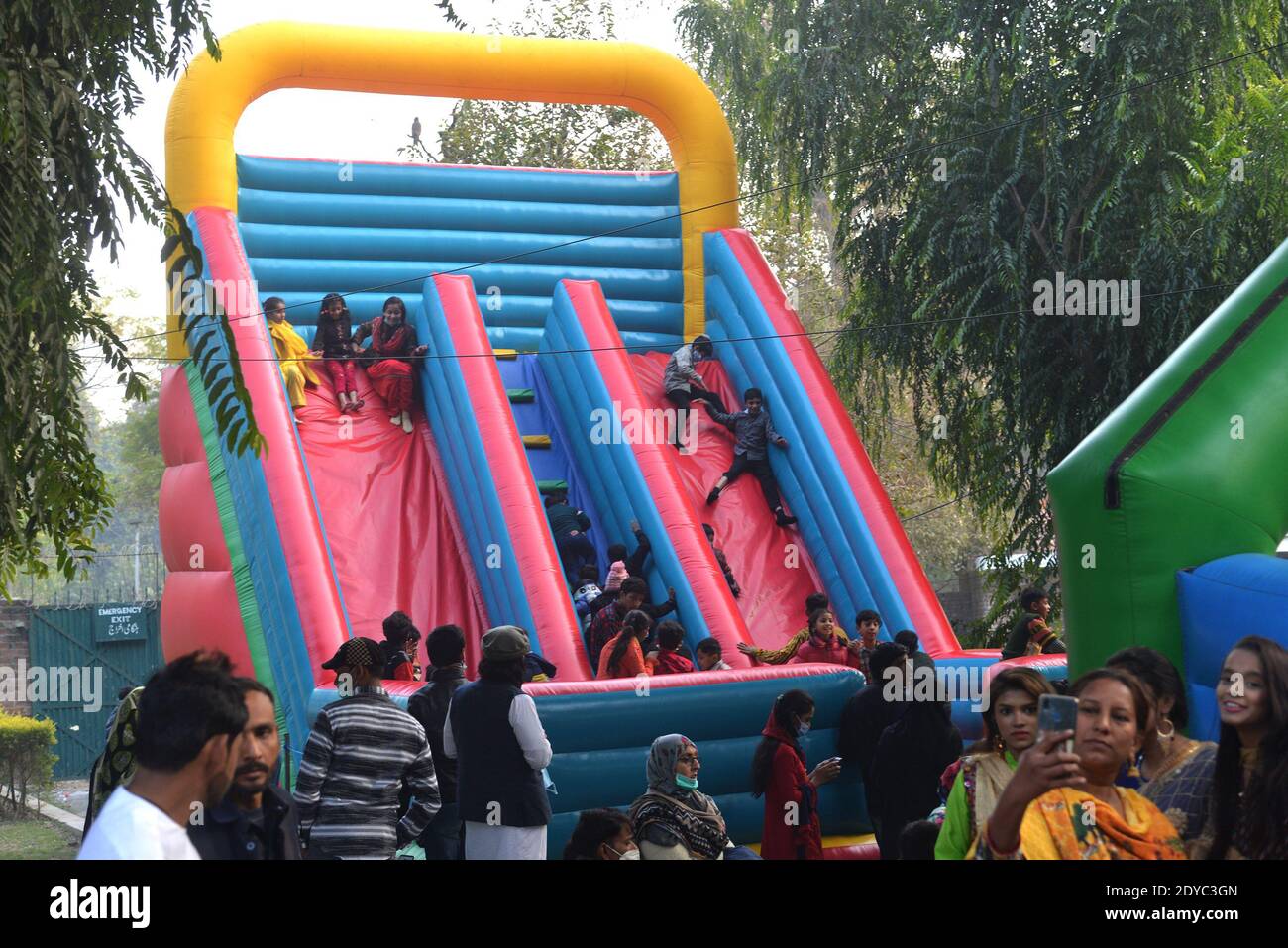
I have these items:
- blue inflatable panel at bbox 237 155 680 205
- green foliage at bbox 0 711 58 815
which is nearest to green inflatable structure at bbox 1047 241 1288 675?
blue inflatable panel at bbox 237 155 680 205

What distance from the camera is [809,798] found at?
568 cm

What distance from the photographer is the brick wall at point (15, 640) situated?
52.2 feet

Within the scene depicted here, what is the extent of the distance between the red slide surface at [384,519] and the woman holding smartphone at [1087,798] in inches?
286

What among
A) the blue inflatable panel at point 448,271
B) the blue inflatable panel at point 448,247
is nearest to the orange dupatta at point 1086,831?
the blue inflatable panel at point 448,271

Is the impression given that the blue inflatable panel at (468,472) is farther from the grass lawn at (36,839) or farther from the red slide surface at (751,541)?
the grass lawn at (36,839)

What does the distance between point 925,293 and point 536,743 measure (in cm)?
715

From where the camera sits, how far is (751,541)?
1063 centimetres

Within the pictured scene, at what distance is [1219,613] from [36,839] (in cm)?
787


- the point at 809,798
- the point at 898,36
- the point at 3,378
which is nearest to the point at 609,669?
the point at 809,798

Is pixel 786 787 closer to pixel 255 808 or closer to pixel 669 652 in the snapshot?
pixel 669 652

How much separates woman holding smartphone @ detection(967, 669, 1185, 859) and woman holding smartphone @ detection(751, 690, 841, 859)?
9.28 ft

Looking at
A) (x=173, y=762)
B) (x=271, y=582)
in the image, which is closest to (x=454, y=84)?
(x=271, y=582)

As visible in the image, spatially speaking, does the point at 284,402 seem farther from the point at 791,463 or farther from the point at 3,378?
the point at 3,378

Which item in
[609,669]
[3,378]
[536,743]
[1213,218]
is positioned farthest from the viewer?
[1213,218]
